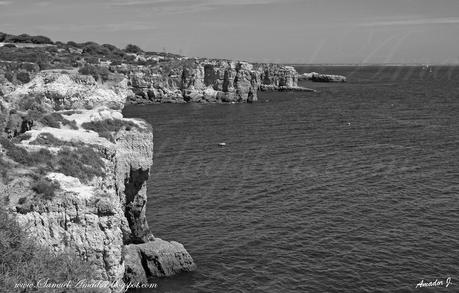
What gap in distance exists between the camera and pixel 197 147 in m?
71.7

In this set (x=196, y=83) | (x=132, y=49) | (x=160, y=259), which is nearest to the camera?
(x=160, y=259)

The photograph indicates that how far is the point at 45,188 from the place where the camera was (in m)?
22.5

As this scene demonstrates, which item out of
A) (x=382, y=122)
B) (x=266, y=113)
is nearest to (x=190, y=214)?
(x=382, y=122)

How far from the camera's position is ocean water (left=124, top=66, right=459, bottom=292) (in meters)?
32.2

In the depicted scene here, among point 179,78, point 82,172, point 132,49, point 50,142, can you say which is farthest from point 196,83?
point 82,172

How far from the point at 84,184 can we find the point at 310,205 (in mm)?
25637

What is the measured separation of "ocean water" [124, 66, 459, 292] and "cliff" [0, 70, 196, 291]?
328cm

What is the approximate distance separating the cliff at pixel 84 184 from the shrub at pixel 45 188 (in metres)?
0.04

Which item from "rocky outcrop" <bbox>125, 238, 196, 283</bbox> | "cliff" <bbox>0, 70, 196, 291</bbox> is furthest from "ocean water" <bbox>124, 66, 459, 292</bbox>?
"cliff" <bbox>0, 70, 196, 291</bbox>

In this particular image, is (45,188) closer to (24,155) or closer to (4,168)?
(4,168)

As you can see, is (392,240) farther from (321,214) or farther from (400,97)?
(400,97)

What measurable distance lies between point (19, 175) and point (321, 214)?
27176 millimetres

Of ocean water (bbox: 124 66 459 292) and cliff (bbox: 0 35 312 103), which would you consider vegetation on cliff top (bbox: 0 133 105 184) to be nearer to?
ocean water (bbox: 124 66 459 292)

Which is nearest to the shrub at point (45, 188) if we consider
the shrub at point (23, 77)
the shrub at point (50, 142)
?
the shrub at point (50, 142)
